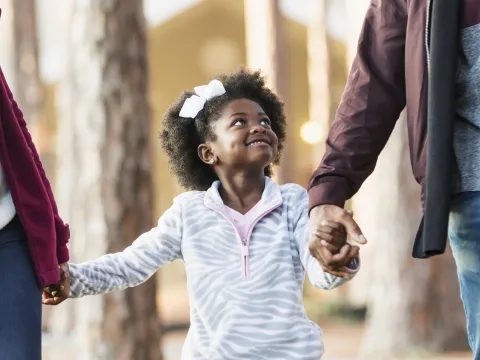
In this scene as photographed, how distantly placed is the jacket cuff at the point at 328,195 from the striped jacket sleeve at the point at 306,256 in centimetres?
20

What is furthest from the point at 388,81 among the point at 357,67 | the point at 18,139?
the point at 18,139

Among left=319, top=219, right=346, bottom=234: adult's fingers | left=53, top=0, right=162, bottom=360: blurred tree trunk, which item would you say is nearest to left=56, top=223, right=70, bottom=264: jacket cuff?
left=319, top=219, right=346, bottom=234: adult's fingers

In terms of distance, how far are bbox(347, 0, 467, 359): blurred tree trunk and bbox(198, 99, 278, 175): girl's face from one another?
4.94m

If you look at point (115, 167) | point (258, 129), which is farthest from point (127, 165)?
point (258, 129)

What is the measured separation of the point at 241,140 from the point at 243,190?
0.16 m

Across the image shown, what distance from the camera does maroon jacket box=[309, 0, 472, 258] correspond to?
2154mm

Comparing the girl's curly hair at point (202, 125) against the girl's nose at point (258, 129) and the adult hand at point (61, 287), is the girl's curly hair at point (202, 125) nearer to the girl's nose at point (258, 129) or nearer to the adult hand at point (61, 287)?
the girl's nose at point (258, 129)

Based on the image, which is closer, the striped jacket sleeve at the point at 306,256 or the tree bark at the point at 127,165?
the striped jacket sleeve at the point at 306,256

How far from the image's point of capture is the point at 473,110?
7.13 feet

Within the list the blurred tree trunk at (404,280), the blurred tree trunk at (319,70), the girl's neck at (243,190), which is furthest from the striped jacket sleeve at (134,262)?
the blurred tree trunk at (319,70)

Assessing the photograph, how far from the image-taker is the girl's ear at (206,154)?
10.4 ft

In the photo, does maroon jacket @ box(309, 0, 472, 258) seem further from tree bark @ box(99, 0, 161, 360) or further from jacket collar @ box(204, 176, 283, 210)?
tree bark @ box(99, 0, 161, 360)

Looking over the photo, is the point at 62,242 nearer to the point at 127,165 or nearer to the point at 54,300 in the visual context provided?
the point at 54,300

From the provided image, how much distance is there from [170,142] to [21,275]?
0.84 m
